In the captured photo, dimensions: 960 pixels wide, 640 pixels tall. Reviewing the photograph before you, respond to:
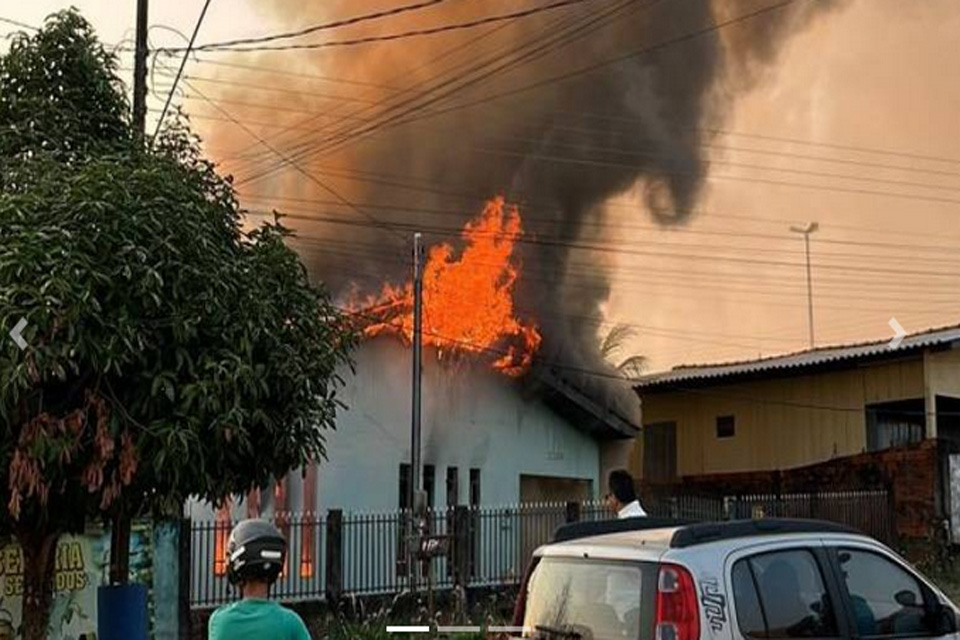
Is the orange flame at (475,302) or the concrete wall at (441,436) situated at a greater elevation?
the orange flame at (475,302)

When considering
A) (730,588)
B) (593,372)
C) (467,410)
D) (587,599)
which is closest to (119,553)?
(587,599)

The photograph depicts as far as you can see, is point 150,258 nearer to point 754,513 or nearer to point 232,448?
point 232,448

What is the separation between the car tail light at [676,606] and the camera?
512 cm

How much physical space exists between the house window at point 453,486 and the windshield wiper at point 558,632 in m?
13.9

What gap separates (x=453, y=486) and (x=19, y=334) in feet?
45.1

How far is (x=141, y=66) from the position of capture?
12.1 metres

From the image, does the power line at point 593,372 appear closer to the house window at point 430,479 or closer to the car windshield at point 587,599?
the house window at point 430,479

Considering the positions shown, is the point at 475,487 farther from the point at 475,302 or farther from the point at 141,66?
the point at 141,66

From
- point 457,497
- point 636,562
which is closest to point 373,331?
point 457,497

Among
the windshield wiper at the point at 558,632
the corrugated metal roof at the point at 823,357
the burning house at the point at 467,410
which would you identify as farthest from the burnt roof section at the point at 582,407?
the windshield wiper at the point at 558,632

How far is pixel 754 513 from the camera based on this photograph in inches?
728

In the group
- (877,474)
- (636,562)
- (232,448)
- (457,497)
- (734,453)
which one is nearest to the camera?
(636,562)

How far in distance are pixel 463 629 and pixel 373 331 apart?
22.5ft

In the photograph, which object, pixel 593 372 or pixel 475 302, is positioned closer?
pixel 475 302
